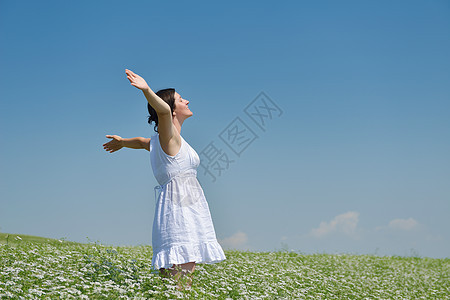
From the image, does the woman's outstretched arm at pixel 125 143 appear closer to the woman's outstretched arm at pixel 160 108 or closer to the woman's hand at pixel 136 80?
the woman's outstretched arm at pixel 160 108

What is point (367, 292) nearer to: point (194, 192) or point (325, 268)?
point (325, 268)

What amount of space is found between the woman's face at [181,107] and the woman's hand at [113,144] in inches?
61.5

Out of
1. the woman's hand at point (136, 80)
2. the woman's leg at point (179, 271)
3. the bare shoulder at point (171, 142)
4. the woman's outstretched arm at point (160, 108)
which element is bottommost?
the woman's leg at point (179, 271)

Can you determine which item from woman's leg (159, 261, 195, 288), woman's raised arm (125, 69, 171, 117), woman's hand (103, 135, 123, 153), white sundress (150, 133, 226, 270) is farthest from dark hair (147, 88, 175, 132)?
woman's leg (159, 261, 195, 288)

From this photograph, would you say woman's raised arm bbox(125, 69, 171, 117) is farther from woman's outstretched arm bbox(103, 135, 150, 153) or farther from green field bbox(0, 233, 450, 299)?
green field bbox(0, 233, 450, 299)

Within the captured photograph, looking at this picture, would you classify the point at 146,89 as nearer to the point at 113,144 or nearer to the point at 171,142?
the point at 171,142

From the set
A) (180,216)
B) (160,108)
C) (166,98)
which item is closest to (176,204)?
(180,216)

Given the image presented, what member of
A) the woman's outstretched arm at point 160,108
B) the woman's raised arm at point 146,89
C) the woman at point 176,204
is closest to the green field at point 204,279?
the woman at point 176,204

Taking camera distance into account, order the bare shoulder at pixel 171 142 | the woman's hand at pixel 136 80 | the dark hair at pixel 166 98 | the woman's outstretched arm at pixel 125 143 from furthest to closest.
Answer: the woman's outstretched arm at pixel 125 143 → the dark hair at pixel 166 98 → the bare shoulder at pixel 171 142 → the woman's hand at pixel 136 80

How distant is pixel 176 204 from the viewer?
556 cm

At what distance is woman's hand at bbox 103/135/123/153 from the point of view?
7.07 m

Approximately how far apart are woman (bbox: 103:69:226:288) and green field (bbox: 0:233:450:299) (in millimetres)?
347

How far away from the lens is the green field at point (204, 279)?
5258 millimetres

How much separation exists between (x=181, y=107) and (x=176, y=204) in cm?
137
